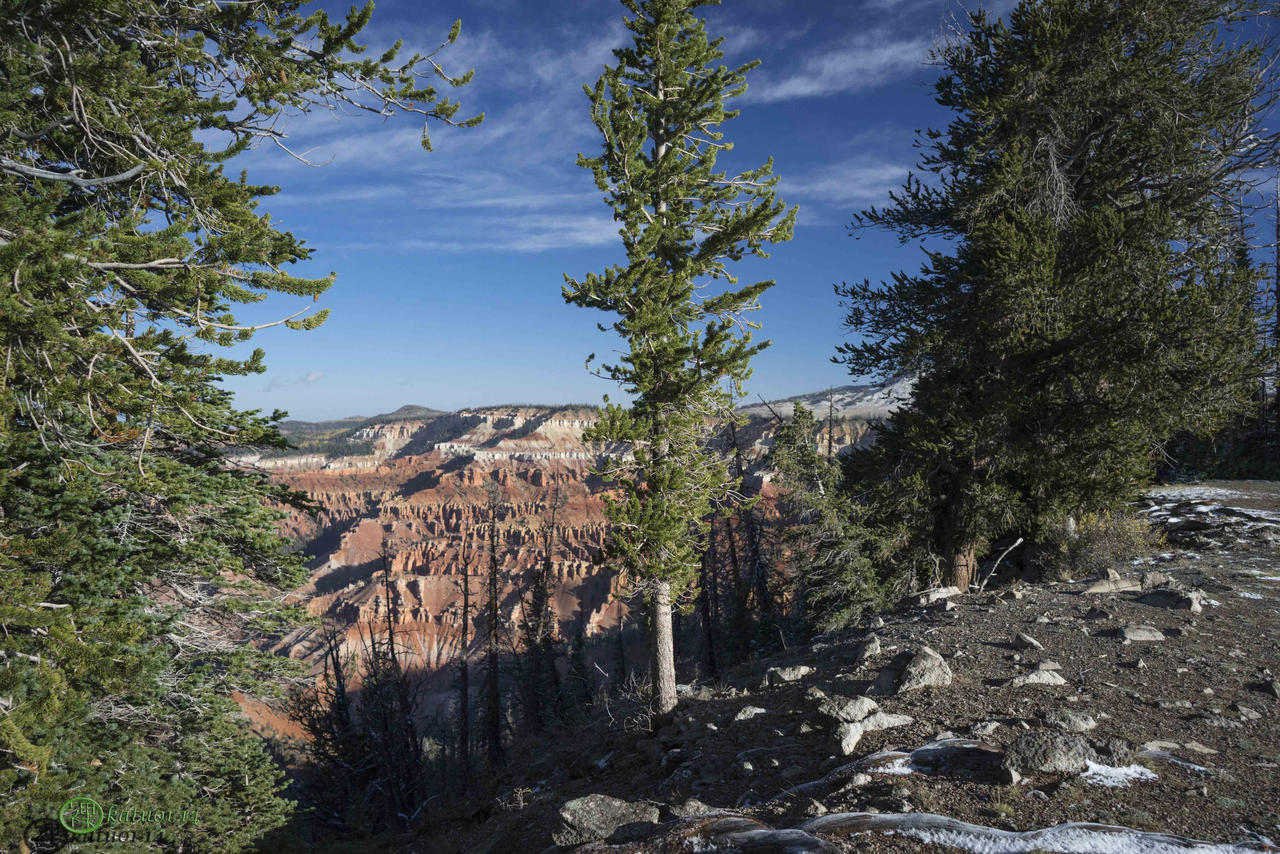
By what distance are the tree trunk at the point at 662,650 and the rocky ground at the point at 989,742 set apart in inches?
18.8

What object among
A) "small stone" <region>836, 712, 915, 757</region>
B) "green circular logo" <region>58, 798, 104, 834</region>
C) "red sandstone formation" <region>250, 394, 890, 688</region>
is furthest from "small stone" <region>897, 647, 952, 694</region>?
"red sandstone formation" <region>250, 394, 890, 688</region>

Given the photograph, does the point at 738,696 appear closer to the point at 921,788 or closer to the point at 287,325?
the point at 921,788

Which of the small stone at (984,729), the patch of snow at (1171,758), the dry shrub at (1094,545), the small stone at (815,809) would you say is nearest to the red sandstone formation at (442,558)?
the dry shrub at (1094,545)

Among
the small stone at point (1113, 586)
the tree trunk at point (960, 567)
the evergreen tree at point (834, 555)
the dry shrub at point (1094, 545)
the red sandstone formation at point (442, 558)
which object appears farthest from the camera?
the red sandstone formation at point (442, 558)

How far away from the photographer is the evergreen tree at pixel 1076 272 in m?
10.3

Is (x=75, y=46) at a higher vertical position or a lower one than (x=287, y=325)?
higher

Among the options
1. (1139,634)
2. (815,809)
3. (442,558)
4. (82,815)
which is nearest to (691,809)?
(815,809)

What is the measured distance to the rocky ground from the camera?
11.1ft

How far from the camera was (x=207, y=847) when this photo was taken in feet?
27.1

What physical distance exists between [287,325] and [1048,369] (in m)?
12.8

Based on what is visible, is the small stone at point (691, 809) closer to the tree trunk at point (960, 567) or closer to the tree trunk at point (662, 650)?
the tree trunk at point (662, 650)

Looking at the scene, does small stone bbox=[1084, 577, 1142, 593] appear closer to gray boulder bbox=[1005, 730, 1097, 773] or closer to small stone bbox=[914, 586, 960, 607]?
small stone bbox=[914, 586, 960, 607]

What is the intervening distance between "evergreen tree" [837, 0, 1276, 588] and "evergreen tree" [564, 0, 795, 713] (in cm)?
490

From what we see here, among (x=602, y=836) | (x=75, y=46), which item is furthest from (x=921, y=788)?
(x=75, y=46)
